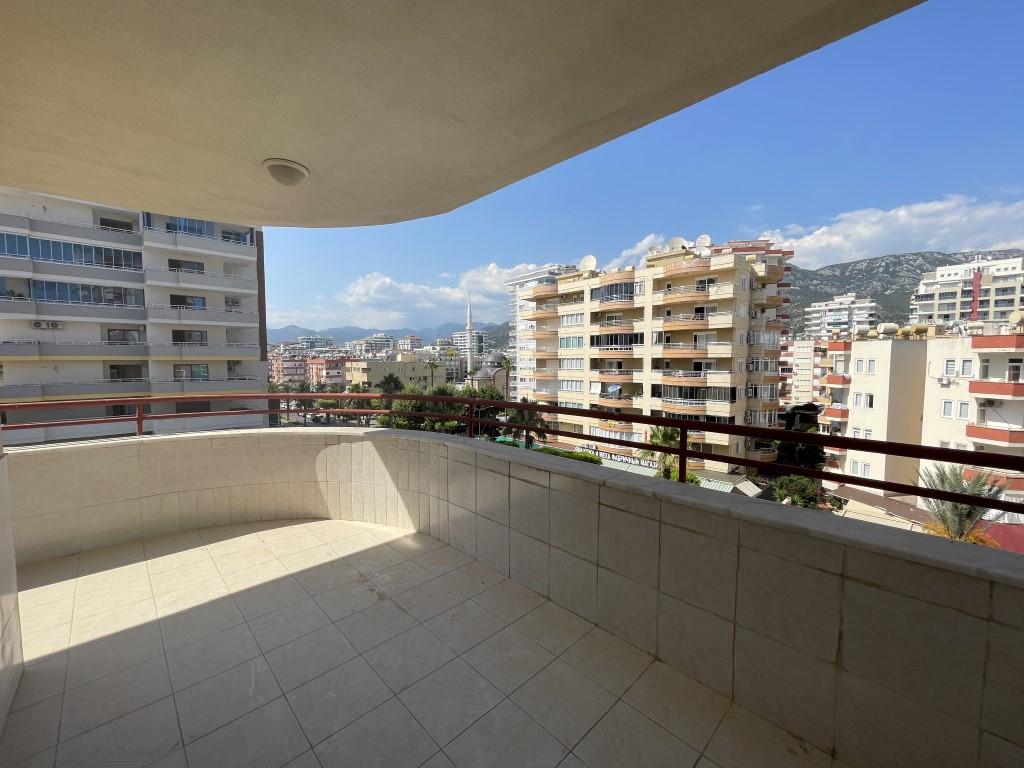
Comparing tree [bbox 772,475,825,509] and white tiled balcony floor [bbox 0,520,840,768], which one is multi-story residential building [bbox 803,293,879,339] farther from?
white tiled balcony floor [bbox 0,520,840,768]

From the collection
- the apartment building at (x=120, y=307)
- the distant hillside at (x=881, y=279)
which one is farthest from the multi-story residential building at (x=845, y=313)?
the apartment building at (x=120, y=307)

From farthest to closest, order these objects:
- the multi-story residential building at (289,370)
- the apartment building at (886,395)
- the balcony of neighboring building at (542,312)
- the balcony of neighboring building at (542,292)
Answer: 1. the multi-story residential building at (289,370)
2. the balcony of neighboring building at (542,312)
3. the balcony of neighboring building at (542,292)
4. the apartment building at (886,395)

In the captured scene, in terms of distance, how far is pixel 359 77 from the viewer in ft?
5.56

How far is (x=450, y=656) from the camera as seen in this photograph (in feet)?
6.98

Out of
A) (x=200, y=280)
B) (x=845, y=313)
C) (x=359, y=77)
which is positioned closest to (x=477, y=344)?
(x=845, y=313)

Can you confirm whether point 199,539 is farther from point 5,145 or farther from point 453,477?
point 5,145

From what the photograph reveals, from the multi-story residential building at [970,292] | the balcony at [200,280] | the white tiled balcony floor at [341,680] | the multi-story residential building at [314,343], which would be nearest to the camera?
the white tiled balcony floor at [341,680]

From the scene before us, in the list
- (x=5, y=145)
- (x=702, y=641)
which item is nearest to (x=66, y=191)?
(x=5, y=145)

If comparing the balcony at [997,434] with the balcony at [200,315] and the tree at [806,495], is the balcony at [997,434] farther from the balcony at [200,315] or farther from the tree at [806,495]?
the balcony at [200,315]

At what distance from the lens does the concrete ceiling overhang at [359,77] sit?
1.39 metres

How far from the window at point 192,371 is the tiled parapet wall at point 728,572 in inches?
939

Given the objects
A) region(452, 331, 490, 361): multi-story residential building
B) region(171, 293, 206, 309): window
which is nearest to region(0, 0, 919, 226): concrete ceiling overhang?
region(171, 293, 206, 309): window

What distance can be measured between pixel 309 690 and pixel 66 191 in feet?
11.6

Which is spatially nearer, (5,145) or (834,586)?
(834,586)
